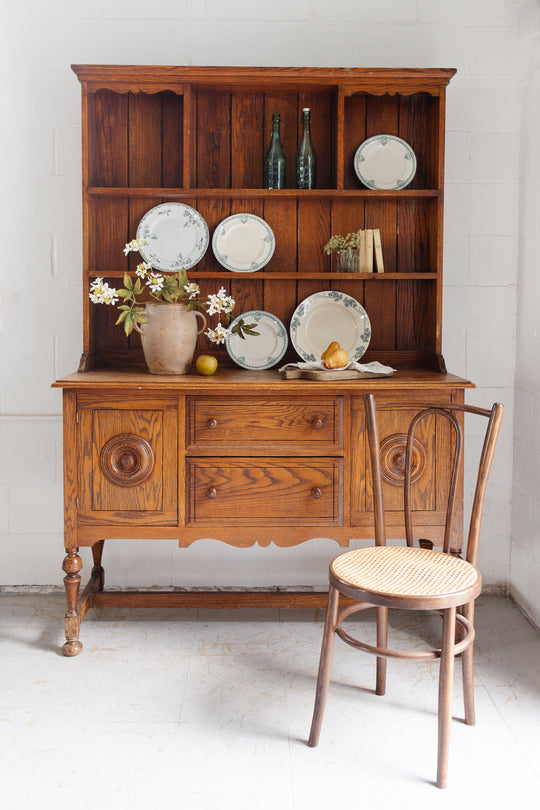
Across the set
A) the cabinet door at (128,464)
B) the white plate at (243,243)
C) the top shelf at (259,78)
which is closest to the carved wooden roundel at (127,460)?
the cabinet door at (128,464)

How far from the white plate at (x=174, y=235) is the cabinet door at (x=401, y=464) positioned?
92cm

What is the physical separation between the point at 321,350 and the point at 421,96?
107 cm

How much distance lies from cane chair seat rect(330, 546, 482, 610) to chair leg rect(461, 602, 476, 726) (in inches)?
6.9

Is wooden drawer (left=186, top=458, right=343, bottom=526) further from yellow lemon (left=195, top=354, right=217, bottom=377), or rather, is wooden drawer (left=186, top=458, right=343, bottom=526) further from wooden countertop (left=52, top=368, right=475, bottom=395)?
yellow lemon (left=195, top=354, right=217, bottom=377)

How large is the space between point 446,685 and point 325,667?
315mm

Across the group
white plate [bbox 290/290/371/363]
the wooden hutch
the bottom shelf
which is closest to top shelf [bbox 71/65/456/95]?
the wooden hutch

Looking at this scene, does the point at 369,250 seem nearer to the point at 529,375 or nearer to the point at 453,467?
the point at 529,375

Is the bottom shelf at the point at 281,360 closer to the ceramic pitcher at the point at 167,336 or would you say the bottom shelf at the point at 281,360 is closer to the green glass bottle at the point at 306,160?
the ceramic pitcher at the point at 167,336

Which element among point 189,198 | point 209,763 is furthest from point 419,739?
point 189,198

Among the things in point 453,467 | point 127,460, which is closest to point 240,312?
point 127,460

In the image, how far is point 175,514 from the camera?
241cm

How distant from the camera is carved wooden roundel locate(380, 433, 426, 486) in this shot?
7.77 ft

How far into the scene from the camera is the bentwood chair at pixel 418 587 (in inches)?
66.6

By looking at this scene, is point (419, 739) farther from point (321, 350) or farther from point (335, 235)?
point (335, 235)
